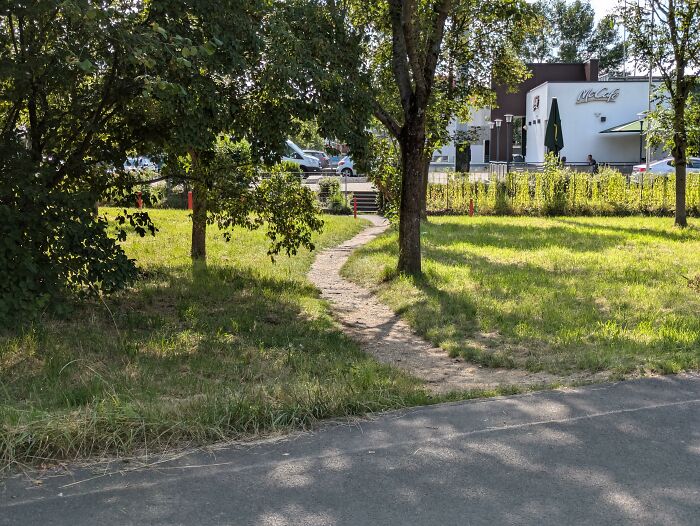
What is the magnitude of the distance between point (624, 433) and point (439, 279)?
7.50 meters

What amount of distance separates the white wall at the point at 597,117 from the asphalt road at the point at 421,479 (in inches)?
1748

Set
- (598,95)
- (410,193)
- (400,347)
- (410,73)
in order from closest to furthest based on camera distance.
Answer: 1. (400,347)
2. (410,193)
3. (410,73)
4. (598,95)

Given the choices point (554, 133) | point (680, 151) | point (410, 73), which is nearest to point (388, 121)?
point (410, 73)

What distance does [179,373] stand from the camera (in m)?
6.39

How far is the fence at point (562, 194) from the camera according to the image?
25.2 m

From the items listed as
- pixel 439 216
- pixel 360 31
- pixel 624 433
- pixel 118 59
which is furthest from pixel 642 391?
pixel 439 216

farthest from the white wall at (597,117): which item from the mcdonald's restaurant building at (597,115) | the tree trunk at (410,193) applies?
the tree trunk at (410,193)

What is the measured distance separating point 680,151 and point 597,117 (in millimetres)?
29313

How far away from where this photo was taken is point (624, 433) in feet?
15.4

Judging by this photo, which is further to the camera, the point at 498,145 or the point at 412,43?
the point at 498,145

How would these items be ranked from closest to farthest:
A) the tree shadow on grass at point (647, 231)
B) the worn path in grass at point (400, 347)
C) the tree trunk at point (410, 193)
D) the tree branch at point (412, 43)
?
the worn path in grass at point (400, 347)
the tree branch at point (412, 43)
the tree trunk at point (410, 193)
the tree shadow on grass at point (647, 231)

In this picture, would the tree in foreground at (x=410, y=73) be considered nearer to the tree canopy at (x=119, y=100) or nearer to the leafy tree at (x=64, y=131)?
the tree canopy at (x=119, y=100)

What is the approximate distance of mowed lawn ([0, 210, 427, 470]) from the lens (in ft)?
14.6

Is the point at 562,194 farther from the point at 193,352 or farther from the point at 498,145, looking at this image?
the point at 498,145
